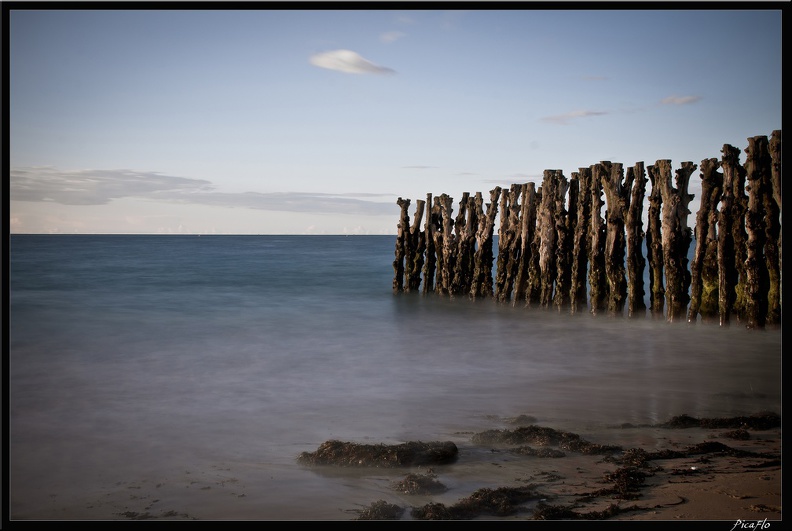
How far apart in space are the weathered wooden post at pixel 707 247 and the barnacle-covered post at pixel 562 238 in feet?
7.14

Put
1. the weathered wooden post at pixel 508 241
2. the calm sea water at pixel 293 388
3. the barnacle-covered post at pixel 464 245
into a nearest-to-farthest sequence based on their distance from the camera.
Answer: the calm sea water at pixel 293 388 → the weathered wooden post at pixel 508 241 → the barnacle-covered post at pixel 464 245

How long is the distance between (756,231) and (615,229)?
2077mm

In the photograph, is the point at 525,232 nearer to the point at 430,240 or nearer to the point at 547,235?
the point at 547,235

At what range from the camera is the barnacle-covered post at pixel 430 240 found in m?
14.5

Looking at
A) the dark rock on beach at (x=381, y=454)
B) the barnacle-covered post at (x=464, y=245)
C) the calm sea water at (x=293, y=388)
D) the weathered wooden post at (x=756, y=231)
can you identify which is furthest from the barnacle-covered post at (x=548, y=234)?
the dark rock on beach at (x=381, y=454)

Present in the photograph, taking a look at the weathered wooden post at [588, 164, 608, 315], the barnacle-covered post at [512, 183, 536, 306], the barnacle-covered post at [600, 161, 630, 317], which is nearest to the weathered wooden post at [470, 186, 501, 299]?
the barnacle-covered post at [512, 183, 536, 306]

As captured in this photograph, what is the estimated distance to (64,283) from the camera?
18.5m

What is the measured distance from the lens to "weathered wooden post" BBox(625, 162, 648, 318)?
32.6 feet

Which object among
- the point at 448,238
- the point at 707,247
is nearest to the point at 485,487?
the point at 707,247

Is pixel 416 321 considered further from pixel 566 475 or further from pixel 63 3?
pixel 63 3

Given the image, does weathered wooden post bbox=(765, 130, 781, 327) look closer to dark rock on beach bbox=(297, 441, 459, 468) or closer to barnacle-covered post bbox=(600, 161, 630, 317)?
barnacle-covered post bbox=(600, 161, 630, 317)

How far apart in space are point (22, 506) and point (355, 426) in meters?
2.26

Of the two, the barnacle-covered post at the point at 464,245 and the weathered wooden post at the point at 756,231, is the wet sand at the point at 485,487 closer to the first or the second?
the weathered wooden post at the point at 756,231

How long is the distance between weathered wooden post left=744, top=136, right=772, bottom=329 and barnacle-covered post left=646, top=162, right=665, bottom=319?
1.27 meters
